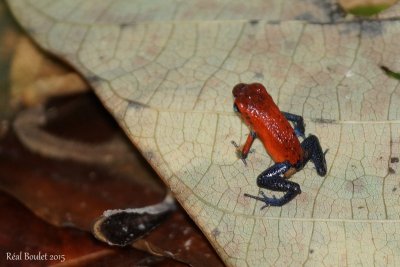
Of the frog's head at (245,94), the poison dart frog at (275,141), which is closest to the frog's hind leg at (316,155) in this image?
the poison dart frog at (275,141)

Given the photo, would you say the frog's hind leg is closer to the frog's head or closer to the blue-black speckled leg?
the blue-black speckled leg

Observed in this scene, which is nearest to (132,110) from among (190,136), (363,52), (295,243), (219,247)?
(190,136)

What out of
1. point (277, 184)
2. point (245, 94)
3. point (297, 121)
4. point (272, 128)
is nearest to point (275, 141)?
point (272, 128)

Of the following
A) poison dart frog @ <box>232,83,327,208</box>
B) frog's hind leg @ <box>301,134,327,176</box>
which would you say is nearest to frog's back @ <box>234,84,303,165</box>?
poison dart frog @ <box>232,83,327,208</box>

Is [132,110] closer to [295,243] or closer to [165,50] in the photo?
[165,50]

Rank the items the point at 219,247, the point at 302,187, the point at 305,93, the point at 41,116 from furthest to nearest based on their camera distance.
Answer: the point at 41,116
the point at 305,93
the point at 302,187
the point at 219,247

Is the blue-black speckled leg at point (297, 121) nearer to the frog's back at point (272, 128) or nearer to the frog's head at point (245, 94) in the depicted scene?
the frog's back at point (272, 128)
